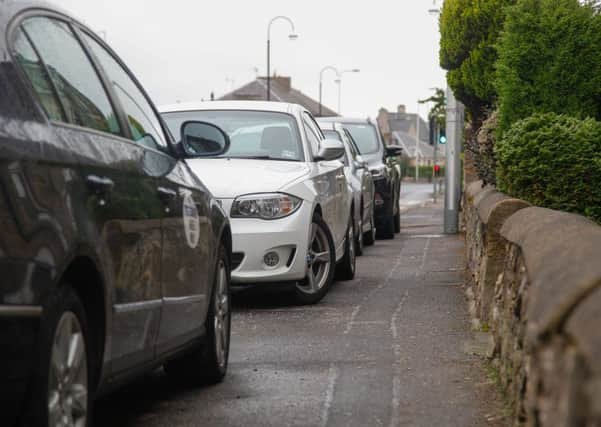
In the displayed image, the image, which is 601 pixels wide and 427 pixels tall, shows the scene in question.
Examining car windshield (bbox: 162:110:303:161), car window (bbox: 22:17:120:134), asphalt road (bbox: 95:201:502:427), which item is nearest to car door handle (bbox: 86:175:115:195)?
car window (bbox: 22:17:120:134)

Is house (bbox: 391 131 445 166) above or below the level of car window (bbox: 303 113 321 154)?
below

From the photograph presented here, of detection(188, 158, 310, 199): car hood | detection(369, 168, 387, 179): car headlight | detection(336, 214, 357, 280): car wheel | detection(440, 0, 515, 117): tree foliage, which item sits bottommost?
detection(336, 214, 357, 280): car wheel

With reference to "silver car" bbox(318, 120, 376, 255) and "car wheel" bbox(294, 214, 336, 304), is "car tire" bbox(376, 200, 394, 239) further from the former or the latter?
"car wheel" bbox(294, 214, 336, 304)

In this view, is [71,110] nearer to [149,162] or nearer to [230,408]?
[149,162]

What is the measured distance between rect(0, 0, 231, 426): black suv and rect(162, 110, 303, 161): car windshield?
474cm

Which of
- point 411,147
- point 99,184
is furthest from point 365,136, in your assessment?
point 411,147

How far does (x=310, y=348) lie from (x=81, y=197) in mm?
4033

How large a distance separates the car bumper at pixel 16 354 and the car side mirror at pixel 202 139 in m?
2.83

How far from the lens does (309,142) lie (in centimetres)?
1177

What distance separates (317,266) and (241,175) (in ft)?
3.88

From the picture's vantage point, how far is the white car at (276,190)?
411 inches

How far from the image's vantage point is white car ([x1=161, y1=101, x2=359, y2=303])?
Answer: 34.2 feet

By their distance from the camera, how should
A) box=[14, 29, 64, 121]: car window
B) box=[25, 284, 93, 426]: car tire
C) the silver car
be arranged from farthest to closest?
the silver car
box=[14, 29, 64, 121]: car window
box=[25, 284, 93, 426]: car tire

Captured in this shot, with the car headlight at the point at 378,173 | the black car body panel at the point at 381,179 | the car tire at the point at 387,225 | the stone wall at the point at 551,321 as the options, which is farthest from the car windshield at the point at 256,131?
the car tire at the point at 387,225
